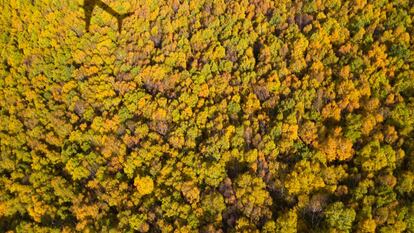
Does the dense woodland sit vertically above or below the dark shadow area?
below

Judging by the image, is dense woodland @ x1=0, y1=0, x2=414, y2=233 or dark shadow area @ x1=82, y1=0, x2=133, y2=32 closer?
dense woodland @ x1=0, y1=0, x2=414, y2=233

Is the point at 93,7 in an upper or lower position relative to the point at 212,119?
upper

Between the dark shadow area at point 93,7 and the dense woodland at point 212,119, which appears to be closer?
the dense woodland at point 212,119

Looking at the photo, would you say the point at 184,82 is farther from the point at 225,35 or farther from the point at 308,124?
the point at 308,124

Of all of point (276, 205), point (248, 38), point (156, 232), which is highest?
point (248, 38)

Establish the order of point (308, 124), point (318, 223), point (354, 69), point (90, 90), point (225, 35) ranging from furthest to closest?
point (225, 35), point (90, 90), point (354, 69), point (308, 124), point (318, 223)

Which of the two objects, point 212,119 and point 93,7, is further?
point 93,7

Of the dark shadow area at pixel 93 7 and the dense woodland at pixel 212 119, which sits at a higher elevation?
the dark shadow area at pixel 93 7

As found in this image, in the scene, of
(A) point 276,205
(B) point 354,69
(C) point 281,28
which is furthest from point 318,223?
(C) point 281,28
